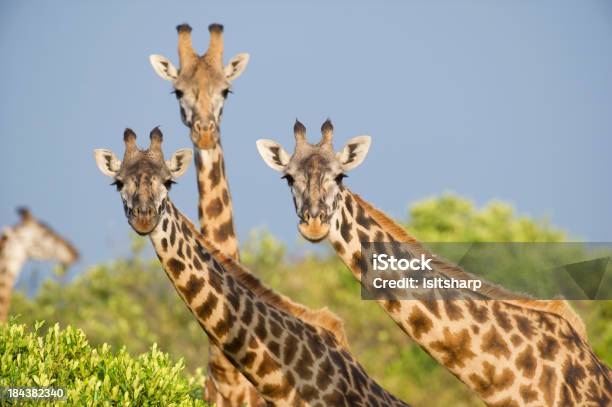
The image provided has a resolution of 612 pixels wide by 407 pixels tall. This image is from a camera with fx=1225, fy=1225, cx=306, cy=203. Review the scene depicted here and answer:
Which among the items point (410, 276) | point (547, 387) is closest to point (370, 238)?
point (410, 276)

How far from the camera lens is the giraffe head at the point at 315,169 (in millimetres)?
10578

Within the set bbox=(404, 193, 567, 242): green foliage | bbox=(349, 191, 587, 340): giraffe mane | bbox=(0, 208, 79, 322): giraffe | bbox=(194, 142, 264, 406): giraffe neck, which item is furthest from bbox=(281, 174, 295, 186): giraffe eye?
bbox=(404, 193, 567, 242): green foliage

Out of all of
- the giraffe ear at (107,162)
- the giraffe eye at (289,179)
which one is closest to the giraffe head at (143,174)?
the giraffe ear at (107,162)

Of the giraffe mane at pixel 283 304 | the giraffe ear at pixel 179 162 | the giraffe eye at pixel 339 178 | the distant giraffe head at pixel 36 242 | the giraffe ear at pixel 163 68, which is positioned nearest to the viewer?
the giraffe eye at pixel 339 178

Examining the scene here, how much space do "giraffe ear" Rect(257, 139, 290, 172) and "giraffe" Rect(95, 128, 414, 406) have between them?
0.72m

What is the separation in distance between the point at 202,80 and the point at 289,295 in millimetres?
20114

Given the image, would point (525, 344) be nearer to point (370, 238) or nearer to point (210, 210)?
point (370, 238)

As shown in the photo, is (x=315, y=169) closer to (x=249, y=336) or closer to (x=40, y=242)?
(x=249, y=336)

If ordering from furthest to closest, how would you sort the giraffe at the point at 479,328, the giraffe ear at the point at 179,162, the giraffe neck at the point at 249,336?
1. the giraffe ear at the point at 179,162
2. the giraffe neck at the point at 249,336
3. the giraffe at the point at 479,328

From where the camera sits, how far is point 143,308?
3453cm

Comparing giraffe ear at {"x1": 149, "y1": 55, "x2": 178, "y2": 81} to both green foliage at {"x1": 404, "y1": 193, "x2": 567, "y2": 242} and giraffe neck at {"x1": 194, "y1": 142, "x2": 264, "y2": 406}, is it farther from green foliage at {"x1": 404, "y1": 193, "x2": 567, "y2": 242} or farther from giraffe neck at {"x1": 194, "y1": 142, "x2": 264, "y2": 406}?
green foliage at {"x1": 404, "y1": 193, "x2": 567, "y2": 242}

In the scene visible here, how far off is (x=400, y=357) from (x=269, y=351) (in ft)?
72.7

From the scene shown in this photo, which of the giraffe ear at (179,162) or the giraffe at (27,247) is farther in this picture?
the giraffe at (27,247)

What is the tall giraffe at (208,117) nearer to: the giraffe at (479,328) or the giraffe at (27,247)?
the giraffe at (479,328)
